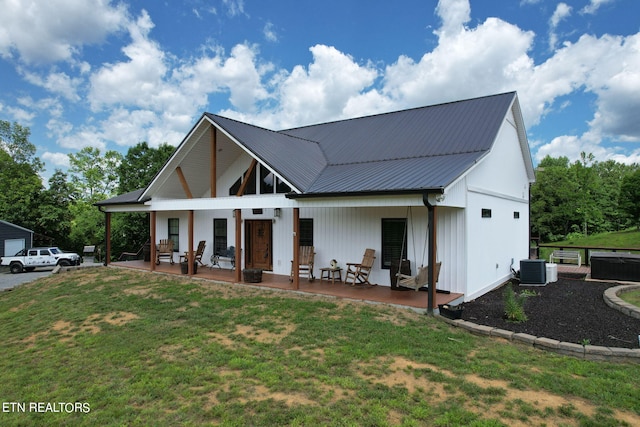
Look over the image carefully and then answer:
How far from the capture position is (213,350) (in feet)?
18.2

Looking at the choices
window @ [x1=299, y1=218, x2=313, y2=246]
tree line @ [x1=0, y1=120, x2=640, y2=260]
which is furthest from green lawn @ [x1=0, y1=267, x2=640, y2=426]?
tree line @ [x1=0, y1=120, x2=640, y2=260]

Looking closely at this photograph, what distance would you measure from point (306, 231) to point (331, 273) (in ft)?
5.12

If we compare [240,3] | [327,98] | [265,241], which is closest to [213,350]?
[265,241]

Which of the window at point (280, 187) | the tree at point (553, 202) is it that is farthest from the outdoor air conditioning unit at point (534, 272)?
the tree at point (553, 202)

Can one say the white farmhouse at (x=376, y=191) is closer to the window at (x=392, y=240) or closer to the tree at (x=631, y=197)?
the window at (x=392, y=240)

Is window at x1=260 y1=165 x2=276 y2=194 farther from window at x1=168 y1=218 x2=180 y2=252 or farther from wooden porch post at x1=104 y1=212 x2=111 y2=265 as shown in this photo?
wooden porch post at x1=104 y1=212 x2=111 y2=265

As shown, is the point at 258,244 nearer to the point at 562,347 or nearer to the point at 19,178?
the point at 562,347

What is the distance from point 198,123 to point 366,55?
403 inches

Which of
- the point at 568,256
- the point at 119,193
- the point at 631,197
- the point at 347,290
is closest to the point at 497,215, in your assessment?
the point at 347,290

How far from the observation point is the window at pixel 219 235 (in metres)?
13.6

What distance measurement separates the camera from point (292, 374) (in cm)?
461

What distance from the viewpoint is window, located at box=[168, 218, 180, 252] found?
15469 millimetres

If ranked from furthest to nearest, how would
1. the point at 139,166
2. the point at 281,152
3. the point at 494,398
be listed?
1. the point at 139,166
2. the point at 281,152
3. the point at 494,398

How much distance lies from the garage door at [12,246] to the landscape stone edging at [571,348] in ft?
102
